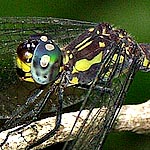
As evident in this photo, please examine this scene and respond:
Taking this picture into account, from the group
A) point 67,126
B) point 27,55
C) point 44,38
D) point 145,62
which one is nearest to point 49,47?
point 44,38

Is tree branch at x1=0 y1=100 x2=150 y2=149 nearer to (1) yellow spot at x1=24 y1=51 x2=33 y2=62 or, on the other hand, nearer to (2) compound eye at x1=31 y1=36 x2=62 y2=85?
(2) compound eye at x1=31 y1=36 x2=62 y2=85

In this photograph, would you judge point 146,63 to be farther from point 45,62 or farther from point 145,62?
point 45,62

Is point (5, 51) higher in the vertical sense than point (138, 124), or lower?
higher

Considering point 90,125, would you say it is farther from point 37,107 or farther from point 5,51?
point 5,51

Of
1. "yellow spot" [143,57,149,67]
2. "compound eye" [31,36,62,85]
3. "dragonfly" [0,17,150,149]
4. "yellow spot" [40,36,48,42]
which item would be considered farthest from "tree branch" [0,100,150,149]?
"yellow spot" [143,57,149,67]

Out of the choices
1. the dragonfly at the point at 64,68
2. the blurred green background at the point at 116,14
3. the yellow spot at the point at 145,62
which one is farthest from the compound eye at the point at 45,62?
the yellow spot at the point at 145,62

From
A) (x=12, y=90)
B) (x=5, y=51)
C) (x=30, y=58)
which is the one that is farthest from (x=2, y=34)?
(x=30, y=58)

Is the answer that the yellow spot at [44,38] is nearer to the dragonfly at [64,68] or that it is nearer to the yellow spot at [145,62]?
the dragonfly at [64,68]
